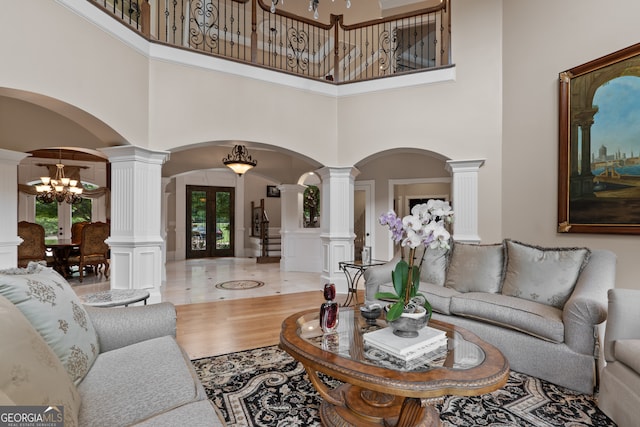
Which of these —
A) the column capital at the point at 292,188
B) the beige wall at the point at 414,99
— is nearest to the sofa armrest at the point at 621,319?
the beige wall at the point at 414,99

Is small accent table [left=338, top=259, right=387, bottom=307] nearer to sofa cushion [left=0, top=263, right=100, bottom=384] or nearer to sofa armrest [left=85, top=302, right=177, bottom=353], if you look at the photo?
sofa armrest [left=85, top=302, right=177, bottom=353]

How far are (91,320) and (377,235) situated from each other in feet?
19.1

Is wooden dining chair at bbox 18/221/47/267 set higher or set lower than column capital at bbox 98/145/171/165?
lower

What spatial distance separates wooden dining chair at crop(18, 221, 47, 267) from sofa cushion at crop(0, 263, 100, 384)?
17.4 feet

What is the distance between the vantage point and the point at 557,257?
285 centimetres

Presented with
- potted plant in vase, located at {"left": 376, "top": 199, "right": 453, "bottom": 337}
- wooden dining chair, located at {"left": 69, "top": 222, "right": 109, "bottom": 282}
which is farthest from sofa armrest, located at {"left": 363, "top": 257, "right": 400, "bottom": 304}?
wooden dining chair, located at {"left": 69, "top": 222, "right": 109, "bottom": 282}

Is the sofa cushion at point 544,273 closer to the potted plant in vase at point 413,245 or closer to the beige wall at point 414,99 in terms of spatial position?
the beige wall at point 414,99

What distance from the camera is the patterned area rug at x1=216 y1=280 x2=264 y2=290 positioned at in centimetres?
582

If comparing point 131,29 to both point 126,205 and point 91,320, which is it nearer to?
point 126,205

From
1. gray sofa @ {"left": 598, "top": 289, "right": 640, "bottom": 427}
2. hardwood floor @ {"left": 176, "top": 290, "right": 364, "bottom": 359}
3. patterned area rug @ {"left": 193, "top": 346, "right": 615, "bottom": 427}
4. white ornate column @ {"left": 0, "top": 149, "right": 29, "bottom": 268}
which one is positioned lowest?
hardwood floor @ {"left": 176, "top": 290, "right": 364, "bottom": 359}

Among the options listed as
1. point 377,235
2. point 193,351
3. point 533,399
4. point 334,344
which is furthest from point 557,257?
point 377,235

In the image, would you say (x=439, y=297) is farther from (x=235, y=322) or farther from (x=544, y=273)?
(x=235, y=322)

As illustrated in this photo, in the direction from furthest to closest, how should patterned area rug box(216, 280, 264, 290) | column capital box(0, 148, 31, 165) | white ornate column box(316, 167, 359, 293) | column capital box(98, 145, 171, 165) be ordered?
patterned area rug box(216, 280, 264, 290)
white ornate column box(316, 167, 359, 293)
column capital box(0, 148, 31, 165)
column capital box(98, 145, 171, 165)

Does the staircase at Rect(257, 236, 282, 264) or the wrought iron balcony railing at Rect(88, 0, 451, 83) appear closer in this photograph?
the wrought iron balcony railing at Rect(88, 0, 451, 83)
